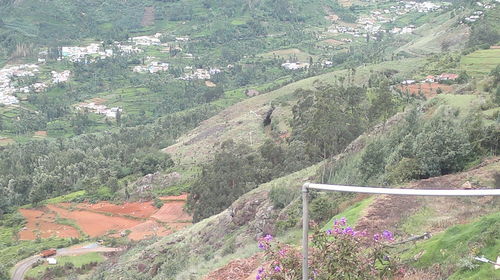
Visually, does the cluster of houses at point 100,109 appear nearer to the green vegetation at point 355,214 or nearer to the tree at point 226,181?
the tree at point 226,181

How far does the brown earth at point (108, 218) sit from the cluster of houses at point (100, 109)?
4395 centimetres

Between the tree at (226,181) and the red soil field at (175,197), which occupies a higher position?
the tree at (226,181)

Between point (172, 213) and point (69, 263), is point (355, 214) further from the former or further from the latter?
point (172, 213)

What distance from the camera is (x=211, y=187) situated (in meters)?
31.5

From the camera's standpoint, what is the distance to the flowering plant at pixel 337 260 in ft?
16.9

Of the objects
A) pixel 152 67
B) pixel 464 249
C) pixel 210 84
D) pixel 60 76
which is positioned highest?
pixel 464 249

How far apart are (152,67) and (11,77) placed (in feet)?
103

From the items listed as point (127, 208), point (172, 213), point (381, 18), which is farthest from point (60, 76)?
point (381, 18)

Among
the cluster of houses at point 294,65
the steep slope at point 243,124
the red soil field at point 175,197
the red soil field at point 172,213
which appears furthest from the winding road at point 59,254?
the cluster of houses at point 294,65

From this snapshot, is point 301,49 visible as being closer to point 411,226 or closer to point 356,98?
point 356,98

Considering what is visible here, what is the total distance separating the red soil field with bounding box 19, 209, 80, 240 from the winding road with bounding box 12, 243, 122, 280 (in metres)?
4.64

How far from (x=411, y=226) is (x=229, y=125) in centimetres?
4744

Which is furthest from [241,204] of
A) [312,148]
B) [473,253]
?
Result: [473,253]

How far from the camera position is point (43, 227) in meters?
40.5
